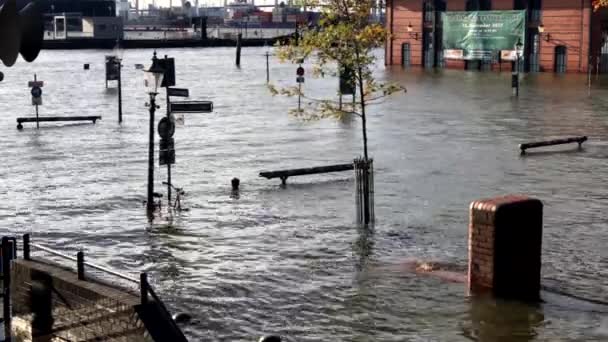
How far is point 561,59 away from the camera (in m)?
70.4

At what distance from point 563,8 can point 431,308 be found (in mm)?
59829

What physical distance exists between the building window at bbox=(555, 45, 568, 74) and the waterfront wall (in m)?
63.3

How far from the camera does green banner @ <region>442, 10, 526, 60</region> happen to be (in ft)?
238

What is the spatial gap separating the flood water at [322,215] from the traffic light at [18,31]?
699 centimetres

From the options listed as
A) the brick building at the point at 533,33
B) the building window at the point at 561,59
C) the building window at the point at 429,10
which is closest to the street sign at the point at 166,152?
the brick building at the point at 533,33

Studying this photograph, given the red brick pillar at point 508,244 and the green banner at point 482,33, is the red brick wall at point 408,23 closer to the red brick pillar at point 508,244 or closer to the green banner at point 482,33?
the green banner at point 482,33

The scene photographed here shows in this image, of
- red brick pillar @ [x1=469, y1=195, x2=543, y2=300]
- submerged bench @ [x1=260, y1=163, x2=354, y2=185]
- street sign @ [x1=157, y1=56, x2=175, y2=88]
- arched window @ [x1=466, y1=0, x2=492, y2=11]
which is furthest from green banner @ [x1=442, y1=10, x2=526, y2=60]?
red brick pillar @ [x1=469, y1=195, x2=543, y2=300]

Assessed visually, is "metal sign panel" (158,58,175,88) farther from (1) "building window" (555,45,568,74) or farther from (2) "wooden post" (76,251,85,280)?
(1) "building window" (555,45,568,74)

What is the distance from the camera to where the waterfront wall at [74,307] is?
9.88 m

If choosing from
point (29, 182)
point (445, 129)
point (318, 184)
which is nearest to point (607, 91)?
point (445, 129)

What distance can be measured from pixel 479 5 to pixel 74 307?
69.7 metres

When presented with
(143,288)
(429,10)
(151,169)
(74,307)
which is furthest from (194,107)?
(429,10)

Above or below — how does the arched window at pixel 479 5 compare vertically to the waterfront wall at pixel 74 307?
above

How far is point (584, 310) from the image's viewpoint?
42.7ft
